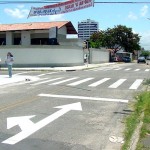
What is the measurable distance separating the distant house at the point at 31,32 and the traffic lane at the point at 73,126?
40283mm

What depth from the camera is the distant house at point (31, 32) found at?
175 ft

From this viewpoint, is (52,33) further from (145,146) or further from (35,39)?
(145,146)

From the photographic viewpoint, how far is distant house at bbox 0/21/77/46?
53281 millimetres

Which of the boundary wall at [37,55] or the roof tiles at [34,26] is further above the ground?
A: the roof tiles at [34,26]

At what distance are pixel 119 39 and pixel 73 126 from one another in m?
91.6

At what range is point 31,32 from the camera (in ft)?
178

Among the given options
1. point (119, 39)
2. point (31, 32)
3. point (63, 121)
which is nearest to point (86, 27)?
point (119, 39)

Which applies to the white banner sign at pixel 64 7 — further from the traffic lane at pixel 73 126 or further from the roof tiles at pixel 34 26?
the roof tiles at pixel 34 26

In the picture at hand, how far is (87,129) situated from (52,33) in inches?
1624

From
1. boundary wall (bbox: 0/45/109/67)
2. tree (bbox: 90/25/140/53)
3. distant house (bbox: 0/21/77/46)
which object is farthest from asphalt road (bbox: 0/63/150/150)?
tree (bbox: 90/25/140/53)

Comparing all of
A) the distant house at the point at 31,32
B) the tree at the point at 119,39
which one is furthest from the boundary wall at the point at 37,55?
the tree at the point at 119,39

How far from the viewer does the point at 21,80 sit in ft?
76.7

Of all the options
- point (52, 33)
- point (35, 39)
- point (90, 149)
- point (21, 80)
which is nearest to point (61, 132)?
point (90, 149)

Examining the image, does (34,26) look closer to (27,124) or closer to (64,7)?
(64,7)
